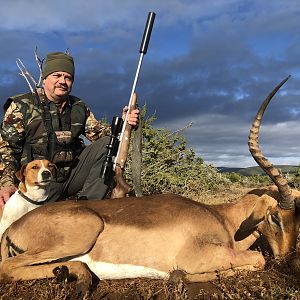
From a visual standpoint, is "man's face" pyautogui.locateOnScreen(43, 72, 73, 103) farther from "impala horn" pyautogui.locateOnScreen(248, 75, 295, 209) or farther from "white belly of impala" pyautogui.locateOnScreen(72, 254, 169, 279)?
"impala horn" pyautogui.locateOnScreen(248, 75, 295, 209)

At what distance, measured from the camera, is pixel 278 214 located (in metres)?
4.84

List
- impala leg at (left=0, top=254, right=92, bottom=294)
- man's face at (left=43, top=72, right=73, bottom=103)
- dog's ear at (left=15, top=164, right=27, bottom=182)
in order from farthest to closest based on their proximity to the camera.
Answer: man's face at (left=43, top=72, right=73, bottom=103), dog's ear at (left=15, top=164, right=27, bottom=182), impala leg at (left=0, top=254, right=92, bottom=294)

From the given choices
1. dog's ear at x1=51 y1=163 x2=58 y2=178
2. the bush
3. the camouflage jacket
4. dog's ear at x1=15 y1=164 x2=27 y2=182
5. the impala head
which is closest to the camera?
the impala head

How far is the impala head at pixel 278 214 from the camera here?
4.68m

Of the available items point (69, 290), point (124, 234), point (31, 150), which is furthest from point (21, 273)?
point (31, 150)

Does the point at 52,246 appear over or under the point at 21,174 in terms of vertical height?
under

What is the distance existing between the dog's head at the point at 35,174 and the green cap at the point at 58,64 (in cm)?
159

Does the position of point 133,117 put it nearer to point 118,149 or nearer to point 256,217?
point 118,149

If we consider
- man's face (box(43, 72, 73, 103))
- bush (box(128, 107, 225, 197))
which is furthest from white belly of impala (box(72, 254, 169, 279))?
bush (box(128, 107, 225, 197))

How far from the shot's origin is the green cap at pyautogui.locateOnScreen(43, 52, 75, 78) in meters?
6.68

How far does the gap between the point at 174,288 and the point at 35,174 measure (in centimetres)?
271

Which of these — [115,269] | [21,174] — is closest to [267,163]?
[115,269]

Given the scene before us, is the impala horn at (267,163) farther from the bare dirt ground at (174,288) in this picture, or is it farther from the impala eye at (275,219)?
the bare dirt ground at (174,288)

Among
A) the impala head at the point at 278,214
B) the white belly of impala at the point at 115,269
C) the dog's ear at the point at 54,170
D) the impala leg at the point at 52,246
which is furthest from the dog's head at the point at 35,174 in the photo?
the impala head at the point at 278,214
